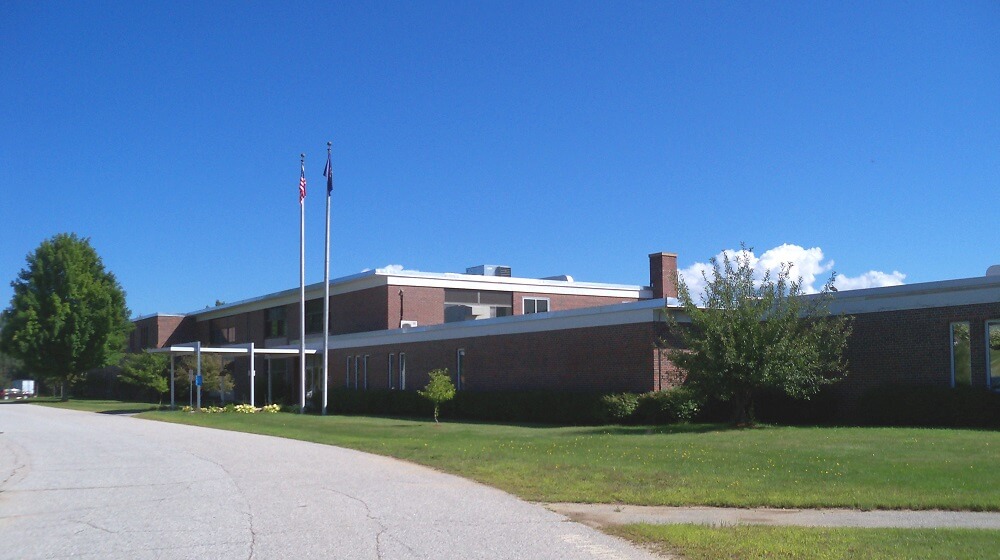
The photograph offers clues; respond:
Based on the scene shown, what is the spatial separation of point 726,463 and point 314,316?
124 feet

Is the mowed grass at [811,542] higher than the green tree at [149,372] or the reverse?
the reverse

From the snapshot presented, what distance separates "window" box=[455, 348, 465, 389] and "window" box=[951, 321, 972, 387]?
18475mm

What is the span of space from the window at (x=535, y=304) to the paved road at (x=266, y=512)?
28490 mm

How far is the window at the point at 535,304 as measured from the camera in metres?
48.5

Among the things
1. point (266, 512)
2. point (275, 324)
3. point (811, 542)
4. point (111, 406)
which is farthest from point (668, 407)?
point (111, 406)

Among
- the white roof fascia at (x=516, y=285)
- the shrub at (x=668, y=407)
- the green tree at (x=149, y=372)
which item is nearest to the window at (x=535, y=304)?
the white roof fascia at (x=516, y=285)

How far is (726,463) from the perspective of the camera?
52.7 ft

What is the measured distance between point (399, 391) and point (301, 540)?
2891 cm

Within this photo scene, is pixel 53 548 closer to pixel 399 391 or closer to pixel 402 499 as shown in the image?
pixel 402 499

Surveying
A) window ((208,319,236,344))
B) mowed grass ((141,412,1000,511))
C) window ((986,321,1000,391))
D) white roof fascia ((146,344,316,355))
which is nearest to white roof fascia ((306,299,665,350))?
white roof fascia ((146,344,316,355))

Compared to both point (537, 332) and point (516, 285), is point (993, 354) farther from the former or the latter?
point (516, 285)

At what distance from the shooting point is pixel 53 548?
382 inches

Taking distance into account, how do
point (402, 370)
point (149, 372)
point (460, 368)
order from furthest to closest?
1. point (149, 372)
2. point (402, 370)
3. point (460, 368)

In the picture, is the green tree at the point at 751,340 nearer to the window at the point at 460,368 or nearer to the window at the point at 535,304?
the window at the point at 460,368
